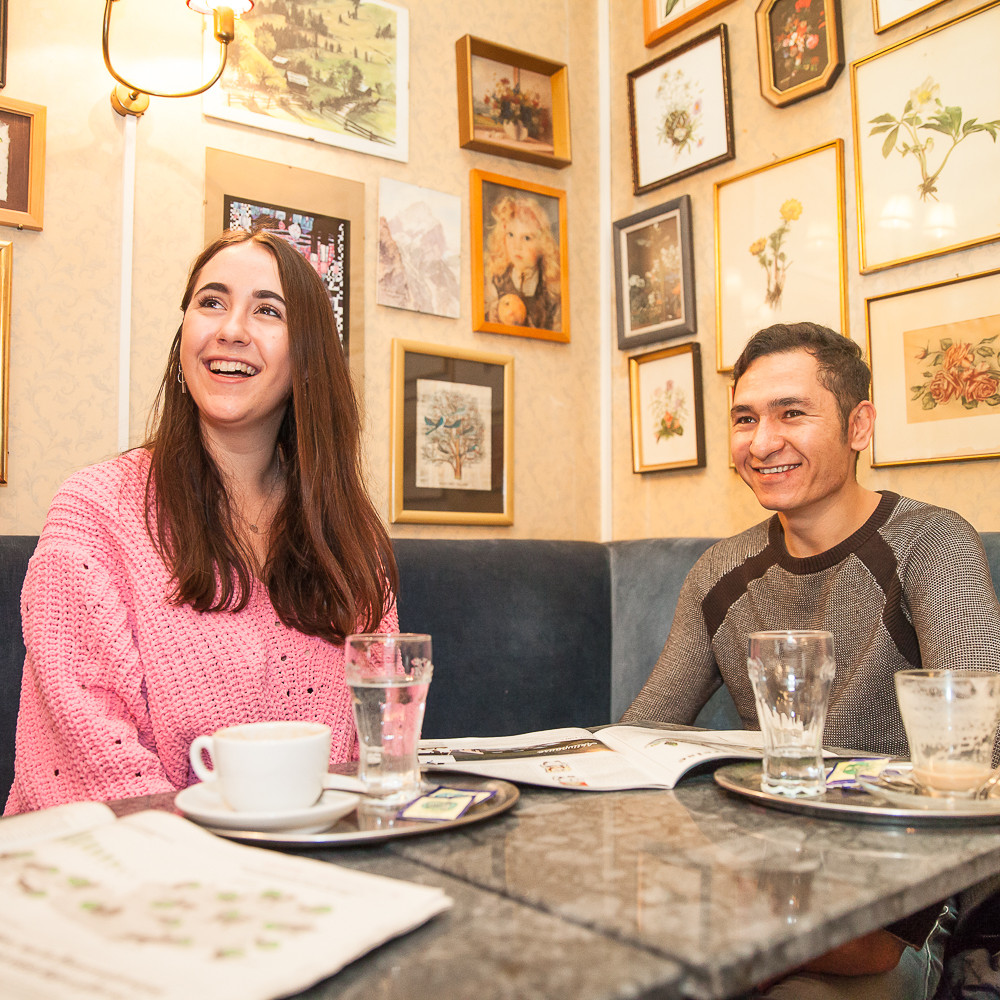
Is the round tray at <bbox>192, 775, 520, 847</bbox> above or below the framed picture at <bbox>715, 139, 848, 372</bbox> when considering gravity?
below

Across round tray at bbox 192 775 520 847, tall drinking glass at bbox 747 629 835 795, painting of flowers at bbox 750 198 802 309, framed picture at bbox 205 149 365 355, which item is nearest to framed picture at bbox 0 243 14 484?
framed picture at bbox 205 149 365 355

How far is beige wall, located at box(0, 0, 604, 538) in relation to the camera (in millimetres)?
2021

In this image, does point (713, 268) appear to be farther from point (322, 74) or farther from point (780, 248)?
point (322, 74)

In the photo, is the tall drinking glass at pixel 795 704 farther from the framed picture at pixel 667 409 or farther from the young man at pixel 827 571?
the framed picture at pixel 667 409

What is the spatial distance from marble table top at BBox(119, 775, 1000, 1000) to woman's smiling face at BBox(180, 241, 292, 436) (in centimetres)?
88

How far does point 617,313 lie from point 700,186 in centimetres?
45

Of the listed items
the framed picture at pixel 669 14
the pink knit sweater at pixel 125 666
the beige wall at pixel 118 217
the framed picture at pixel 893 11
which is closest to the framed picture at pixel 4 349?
the beige wall at pixel 118 217

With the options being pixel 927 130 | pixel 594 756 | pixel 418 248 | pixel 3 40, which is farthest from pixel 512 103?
pixel 594 756

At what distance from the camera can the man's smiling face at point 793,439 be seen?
172 centimetres

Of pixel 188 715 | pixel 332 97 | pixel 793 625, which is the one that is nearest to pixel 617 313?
pixel 332 97

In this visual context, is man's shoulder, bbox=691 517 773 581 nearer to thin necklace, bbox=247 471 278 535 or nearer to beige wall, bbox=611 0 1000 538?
beige wall, bbox=611 0 1000 538

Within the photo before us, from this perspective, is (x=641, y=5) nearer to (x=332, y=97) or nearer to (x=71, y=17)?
(x=332, y=97)

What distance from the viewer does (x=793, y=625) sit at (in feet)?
5.58

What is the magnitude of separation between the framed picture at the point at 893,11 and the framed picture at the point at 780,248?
27 cm
